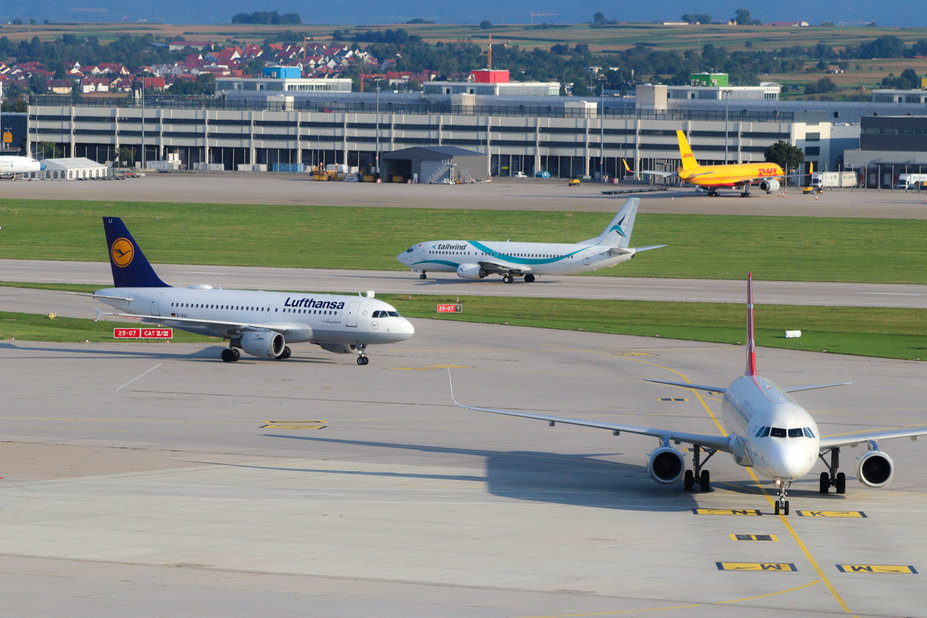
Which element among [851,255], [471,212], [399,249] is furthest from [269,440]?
[471,212]

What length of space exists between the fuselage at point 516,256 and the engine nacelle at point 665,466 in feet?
233

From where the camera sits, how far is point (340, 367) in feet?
228

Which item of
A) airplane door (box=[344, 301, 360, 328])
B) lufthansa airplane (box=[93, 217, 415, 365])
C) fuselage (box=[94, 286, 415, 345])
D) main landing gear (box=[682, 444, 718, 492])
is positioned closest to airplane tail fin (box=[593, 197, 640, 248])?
lufthansa airplane (box=[93, 217, 415, 365])

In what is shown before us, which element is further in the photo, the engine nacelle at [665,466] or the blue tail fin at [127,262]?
the blue tail fin at [127,262]

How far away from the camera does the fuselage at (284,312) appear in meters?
68.9

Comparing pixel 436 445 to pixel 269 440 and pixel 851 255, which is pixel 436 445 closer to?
pixel 269 440

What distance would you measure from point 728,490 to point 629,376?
23.4m

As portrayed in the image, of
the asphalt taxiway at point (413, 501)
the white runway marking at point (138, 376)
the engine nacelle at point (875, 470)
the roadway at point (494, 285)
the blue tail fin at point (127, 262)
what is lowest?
the white runway marking at point (138, 376)

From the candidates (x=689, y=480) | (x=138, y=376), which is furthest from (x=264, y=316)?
(x=689, y=480)

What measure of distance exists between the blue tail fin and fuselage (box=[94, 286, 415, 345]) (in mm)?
998

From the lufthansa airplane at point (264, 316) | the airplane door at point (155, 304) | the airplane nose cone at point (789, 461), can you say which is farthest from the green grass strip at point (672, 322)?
the airplane nose cone at point (789, 461)

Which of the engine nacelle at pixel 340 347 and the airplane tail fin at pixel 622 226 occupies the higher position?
the airplane tail fin at pixel 622 226

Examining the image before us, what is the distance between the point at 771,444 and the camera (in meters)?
37.5

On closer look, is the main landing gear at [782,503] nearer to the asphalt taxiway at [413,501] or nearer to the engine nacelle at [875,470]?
the asphalt taxiway at [413,501]
